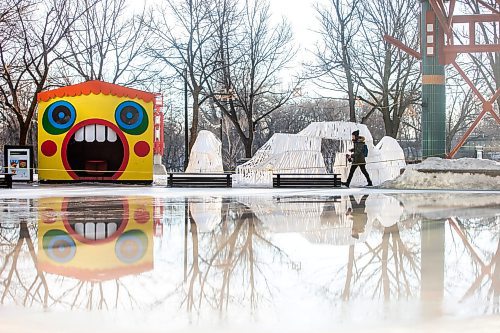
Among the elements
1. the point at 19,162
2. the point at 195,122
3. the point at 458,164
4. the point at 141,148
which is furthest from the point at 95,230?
the point at 195,122

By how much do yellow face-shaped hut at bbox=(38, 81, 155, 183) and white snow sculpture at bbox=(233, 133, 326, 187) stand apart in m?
4.37

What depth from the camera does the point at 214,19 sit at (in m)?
36.9

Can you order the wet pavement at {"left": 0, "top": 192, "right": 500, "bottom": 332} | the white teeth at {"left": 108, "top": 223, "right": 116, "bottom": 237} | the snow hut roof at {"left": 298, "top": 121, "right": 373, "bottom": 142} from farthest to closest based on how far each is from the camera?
1. the snow hut roof at {"left": 298, "top": 121, "right": 373, "bottom": 142}
2. the white teeth at {"left": 108, "top": 223, "right": 116, "bottom": 237}
3. the wet pavement at {"left": 0, "top": 192, "right": 500, "bottom": 332}

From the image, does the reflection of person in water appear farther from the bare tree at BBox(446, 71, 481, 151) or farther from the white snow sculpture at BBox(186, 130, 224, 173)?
the bare tree at BBox(446, 71, 481, 151)

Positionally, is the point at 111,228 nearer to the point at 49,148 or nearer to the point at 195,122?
the point at 49,148

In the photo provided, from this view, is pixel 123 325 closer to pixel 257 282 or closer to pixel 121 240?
pixel 257 282

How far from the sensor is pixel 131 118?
83.1 ft

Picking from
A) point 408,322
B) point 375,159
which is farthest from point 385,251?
point 375,159

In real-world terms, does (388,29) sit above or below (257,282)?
above

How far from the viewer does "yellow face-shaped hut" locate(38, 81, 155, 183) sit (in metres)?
24.9

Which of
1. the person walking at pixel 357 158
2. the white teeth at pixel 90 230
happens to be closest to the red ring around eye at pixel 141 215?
the white teeth at pixel 90 230

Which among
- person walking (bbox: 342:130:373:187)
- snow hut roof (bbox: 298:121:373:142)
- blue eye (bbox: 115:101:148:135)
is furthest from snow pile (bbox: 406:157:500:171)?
blue eye (bbox: 115:101:148:135)

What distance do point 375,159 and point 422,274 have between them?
1934cm

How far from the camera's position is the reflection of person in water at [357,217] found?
895 cm
